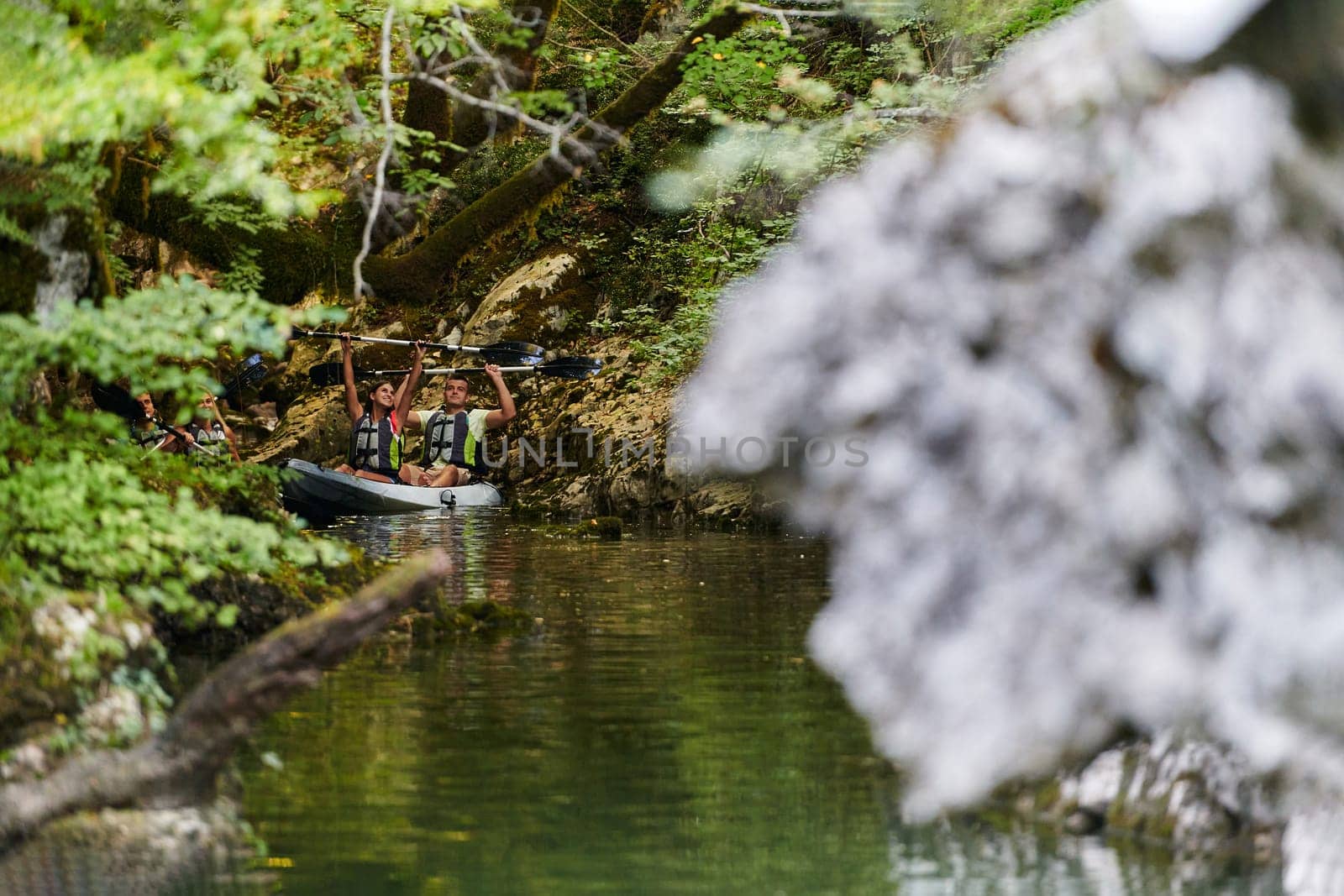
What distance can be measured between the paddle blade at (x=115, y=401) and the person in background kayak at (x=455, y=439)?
606 centimetres

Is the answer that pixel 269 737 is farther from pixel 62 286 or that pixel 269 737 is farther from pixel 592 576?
pixel 592 576

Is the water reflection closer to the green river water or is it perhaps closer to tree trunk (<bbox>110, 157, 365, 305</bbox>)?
the green river water

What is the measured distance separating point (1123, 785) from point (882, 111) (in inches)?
294

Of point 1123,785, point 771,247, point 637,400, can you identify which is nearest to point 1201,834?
point 1123,785

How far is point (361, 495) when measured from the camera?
17.6 meters

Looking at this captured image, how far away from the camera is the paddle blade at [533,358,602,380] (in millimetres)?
18047

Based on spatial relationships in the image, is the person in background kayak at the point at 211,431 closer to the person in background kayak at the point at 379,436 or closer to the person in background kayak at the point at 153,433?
the person in background kayak at the point at 153,433

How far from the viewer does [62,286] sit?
6223mm

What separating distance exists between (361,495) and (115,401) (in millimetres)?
6661

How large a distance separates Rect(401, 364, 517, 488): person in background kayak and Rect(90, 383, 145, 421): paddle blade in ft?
19.9

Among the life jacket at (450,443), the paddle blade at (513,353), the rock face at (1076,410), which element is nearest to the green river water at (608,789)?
the rock face at (1076,410)

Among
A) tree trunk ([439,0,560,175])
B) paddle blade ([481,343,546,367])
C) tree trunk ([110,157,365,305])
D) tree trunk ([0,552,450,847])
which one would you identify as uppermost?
tree trunk ([439,0,560,175])

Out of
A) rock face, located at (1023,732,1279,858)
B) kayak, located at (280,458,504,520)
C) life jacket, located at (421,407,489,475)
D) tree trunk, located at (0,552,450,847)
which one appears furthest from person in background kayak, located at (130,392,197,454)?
rock face, located at (1023,732,1279,858)

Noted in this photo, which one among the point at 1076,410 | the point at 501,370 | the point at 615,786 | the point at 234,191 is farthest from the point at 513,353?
the point at 1076,410
